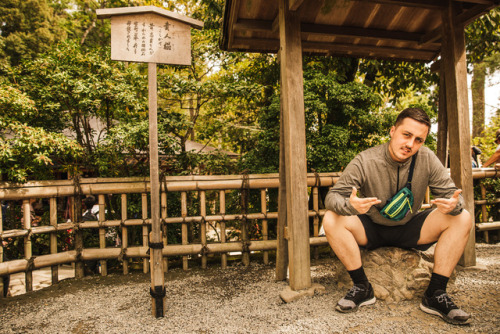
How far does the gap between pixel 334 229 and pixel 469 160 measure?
6.08ft

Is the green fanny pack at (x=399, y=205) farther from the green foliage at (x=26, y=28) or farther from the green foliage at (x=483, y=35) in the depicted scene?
the green foliage at (x=26, y=28)

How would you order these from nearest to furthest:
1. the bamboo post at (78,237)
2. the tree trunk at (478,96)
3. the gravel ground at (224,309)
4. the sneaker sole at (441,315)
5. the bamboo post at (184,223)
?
the sneaker sole at (441,315) < the gravel ground at (224,309) < the bamboo post at (78,237) < the bamboo post at (184,223) < the tree trunk at (478,96)

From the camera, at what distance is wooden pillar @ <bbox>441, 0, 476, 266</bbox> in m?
3.05

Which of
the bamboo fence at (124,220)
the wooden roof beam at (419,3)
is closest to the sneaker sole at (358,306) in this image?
the bamboo fence at (124,220)

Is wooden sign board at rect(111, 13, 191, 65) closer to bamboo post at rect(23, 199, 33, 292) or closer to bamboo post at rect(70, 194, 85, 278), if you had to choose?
bamboo post at rect(70, 194, 85, 278)

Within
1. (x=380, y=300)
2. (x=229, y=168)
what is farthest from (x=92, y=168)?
A: (x=380, y=300)

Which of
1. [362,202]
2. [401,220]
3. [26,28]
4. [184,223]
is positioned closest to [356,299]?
[401,220]

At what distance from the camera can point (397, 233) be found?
2.49 m

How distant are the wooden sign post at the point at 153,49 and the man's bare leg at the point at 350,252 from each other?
1.40m

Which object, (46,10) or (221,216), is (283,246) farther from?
(46,10)

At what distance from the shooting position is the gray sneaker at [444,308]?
202 cm

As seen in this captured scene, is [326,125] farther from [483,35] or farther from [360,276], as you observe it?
[483,35]

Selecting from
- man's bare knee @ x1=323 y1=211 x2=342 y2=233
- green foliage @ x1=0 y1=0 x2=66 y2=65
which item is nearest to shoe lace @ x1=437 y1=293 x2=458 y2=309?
man's bare knee @ x1=323 y1=211 x2=342 y2=233

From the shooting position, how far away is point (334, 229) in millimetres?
2332
